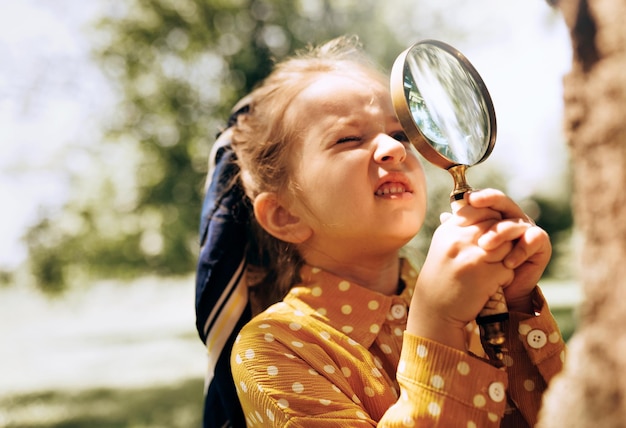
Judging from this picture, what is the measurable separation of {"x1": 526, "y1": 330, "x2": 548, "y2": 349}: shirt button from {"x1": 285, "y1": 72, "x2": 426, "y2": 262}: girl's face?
45cm

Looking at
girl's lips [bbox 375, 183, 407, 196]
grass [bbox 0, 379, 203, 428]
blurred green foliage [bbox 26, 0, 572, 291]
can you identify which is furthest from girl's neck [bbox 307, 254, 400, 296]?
blurred green foliage [bbox 26, 0, 572, 291]

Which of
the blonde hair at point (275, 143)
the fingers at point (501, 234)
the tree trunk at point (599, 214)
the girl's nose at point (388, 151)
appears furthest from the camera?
the blonde hair at point (275, 143)

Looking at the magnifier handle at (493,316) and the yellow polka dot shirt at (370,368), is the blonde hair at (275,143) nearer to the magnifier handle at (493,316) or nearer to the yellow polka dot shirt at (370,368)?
the yellow polka dot shirt at (370,368)

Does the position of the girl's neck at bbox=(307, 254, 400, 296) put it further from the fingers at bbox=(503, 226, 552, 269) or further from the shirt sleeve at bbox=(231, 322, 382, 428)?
the fingers at bbox=(503, 226, 552, 269)

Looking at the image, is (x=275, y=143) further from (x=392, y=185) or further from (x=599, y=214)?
(x=599, y=214)

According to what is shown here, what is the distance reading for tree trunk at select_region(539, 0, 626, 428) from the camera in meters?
0.84

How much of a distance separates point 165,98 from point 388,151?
24.7 ft

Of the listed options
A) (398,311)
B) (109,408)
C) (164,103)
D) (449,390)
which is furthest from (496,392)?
(164,103)

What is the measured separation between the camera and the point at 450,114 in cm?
141

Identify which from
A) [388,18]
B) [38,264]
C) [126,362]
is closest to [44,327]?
[126,362]

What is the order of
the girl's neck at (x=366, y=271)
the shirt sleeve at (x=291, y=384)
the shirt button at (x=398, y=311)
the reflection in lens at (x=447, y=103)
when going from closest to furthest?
the reflection in lens at (x=447, y=103)
the shirt sleeve at (x=291, y=384)
the shirt button at (x=398, y=311)
the girl's neck at (x=366, y=271)

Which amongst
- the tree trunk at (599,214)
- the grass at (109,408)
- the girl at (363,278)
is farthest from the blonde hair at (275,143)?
the grass at (109,408)

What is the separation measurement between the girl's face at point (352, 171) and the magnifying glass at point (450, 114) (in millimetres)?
359

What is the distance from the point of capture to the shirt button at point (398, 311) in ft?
6.11
